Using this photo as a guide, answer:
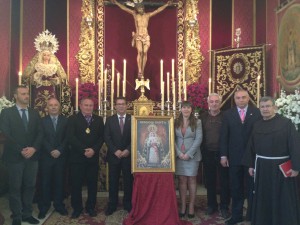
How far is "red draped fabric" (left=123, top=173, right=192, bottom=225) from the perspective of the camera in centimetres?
398

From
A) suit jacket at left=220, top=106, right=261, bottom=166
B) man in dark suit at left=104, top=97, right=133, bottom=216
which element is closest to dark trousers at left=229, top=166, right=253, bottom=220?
suit jacket at left=220, top=106, right=261, bottom=166

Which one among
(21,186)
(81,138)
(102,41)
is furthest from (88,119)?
(102,41)

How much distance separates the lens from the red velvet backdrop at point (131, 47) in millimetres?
6805

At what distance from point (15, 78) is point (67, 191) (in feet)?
8.34

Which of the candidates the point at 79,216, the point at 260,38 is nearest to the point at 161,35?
the point at 260,38

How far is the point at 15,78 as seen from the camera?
21.2 feet

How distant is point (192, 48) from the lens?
6727 mm

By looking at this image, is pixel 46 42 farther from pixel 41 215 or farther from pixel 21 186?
pixel 41 215

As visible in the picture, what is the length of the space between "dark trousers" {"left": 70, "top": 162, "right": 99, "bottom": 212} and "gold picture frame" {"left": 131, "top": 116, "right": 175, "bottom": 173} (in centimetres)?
66

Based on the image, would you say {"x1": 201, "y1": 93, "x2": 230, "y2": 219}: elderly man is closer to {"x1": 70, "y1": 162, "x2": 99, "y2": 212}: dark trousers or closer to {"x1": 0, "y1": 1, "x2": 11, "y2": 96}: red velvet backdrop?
{"x1": 70, "y1": 162, "x2": 99, "y2": 212}: dark trousers

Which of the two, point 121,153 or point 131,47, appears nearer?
point 121,153

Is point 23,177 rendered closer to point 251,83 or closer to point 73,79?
point 73,79

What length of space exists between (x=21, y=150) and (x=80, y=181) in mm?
815

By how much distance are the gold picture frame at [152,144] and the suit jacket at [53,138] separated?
3.13 ft
